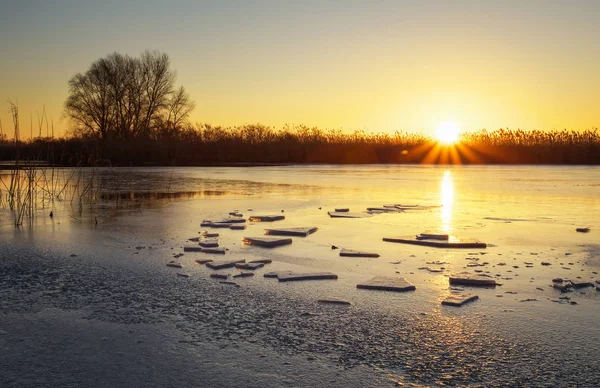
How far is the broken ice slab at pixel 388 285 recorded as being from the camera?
474cm

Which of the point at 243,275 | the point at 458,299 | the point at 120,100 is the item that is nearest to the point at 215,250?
the point at 243,275

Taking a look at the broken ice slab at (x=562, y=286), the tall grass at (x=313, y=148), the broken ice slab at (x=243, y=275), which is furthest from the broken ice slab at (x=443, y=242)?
the tall grass at (x=313, y=148)

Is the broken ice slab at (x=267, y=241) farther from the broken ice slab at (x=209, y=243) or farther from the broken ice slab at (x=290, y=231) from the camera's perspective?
the broken ice slab at (x=290, y=231)

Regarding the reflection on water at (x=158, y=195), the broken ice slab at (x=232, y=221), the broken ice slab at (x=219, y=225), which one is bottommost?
the broken ice slab at (x=219, y=225)

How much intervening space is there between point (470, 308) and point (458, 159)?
4553 cm

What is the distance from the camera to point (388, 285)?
15.8 feet

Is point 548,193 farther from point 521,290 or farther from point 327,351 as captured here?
point 327,351

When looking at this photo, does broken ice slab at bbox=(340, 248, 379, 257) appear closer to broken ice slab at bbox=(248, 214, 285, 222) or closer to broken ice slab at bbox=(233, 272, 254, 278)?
broken ice slab at bbox=(233, 272, 254, 278)

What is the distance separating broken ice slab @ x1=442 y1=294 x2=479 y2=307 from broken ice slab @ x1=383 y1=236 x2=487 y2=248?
2.45 metres

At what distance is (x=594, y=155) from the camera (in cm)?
4038

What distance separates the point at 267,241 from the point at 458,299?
328 cm

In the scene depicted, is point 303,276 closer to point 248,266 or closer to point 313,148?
point 248,266

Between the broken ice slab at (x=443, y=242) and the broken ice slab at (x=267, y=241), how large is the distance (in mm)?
1439

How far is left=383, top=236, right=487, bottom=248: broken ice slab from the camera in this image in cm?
688
